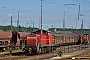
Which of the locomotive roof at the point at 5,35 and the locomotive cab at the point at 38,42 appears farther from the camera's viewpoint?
the locomotive roof at the point at 5,35

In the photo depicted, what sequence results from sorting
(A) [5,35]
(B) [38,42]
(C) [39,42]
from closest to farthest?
1. (B) [38,42]
2. (C) [39,42]
3. (A) [5,35]

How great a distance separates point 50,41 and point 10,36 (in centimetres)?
850

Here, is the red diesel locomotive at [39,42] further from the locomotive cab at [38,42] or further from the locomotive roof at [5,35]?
the locomotive roof at [5,35]

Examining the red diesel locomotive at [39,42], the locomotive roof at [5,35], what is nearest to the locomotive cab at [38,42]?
the red diesel locomotive at [39,42]

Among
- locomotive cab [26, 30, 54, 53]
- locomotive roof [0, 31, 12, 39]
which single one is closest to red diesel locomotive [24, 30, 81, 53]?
locomotive cab [26, 30, 54, 53]

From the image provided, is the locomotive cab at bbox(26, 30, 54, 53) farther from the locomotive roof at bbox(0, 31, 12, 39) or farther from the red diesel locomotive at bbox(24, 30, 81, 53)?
the locomotive roof at bbox(0, 31, 12, 39)

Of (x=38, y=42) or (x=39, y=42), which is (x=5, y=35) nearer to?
(x=39, y=42)

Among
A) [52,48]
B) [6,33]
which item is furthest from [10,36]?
[52,48]

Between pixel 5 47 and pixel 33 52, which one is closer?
pixel 33 52

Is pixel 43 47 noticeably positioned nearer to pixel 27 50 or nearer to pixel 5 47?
pixel 27 50

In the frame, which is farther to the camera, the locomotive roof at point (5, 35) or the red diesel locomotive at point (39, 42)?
the locomotive roof at point (5, 35)

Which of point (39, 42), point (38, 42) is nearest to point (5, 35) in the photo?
point (39, 42)

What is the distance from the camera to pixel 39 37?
32.9 metres

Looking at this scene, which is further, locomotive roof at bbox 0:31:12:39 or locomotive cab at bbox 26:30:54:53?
locomotive roof at bbox 0:31:12:39
